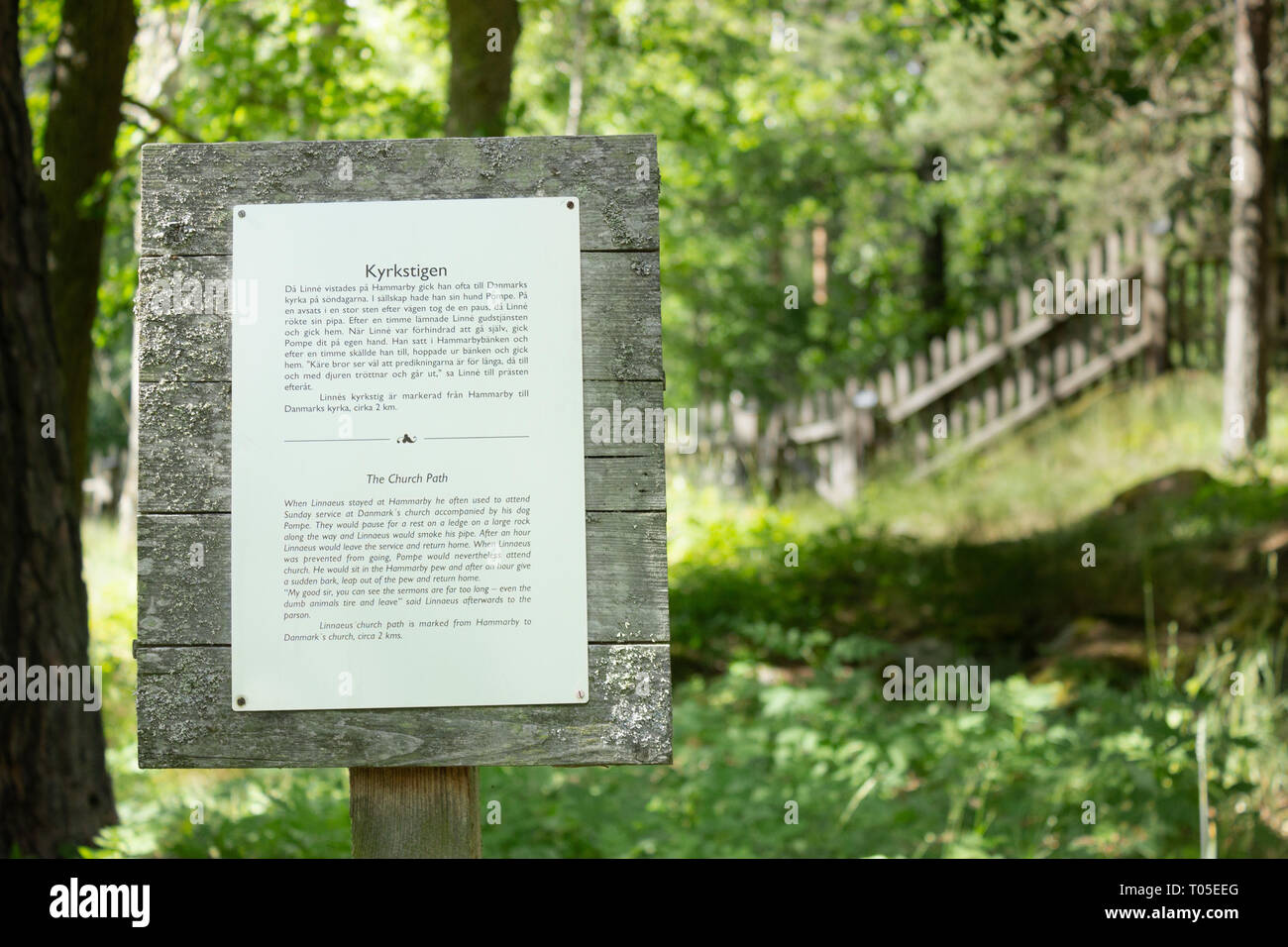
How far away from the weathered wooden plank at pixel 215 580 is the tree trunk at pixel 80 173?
3314 millimetres

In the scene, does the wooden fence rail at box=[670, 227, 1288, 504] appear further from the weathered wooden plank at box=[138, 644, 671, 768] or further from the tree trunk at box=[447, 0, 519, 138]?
the weathered wooden plank at box=[138, 644, 671, 768]

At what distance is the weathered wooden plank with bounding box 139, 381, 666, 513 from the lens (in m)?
2.18

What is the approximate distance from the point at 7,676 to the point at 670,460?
9.06 metres

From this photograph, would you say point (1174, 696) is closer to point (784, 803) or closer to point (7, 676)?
point (784, 803)

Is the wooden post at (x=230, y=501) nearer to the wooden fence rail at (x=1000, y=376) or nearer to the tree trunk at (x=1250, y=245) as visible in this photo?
the tree trunk at (x=1250, y=245)

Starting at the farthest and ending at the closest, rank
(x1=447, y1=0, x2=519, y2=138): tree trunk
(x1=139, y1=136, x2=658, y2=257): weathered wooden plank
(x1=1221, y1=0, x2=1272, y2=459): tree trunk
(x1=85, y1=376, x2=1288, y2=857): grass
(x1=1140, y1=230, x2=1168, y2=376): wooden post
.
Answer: (x1=1140, y1=230, x2=1168, y2=376): wooden post, (x1=1221, y1=0, x2=1272, y2=459): tree trunk, (x1=447, y1=0, x2=519, y2=138): tree trunk, (x1=85, y1=376, x2=1288, y2=857): grass, (x1=139, y1=136, x2=658, y2=257): weathered wooden plank

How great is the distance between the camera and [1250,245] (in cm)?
877

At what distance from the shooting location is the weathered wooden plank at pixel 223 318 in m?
2.19

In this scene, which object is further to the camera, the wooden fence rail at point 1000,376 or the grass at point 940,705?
the wooden fence rail at point 1000,376

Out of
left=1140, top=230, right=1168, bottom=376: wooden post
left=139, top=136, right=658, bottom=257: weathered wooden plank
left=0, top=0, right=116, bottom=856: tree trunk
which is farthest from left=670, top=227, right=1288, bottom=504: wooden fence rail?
left=139, top=136, right=658, bottom=257: weathered wooden plank

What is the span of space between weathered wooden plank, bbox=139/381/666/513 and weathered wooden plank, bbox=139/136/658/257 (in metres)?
0.30

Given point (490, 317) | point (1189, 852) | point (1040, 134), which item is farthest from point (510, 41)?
point (1040, 134)

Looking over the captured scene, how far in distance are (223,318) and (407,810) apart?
3.57ft

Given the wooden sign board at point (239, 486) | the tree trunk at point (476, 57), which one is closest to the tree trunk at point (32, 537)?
the wooden sign board at point (239, 486)
